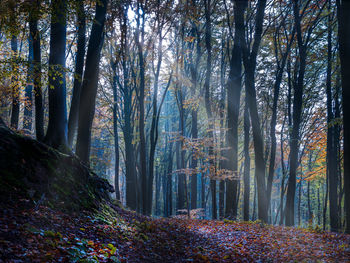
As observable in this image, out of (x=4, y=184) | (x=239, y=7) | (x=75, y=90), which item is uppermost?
(x=239, y=7)

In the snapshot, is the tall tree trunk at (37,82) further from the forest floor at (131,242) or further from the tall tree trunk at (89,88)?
the forest floor at (131,242)

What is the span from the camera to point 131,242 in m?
5.57

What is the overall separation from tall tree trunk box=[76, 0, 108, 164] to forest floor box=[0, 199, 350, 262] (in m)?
3.30

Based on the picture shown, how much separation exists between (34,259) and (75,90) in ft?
20.9

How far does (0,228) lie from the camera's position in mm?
3418

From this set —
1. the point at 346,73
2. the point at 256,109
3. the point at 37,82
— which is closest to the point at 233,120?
the point at 256,109

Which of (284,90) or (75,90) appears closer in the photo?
(75,90)

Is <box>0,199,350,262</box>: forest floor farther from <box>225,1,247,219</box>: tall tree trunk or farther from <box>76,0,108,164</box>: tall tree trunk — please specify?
<box>225,1,247,219</box>: tall tree trunk

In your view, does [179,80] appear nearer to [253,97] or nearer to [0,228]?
[253,97]

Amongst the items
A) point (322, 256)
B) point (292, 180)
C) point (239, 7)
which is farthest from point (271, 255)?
point (239, 7)

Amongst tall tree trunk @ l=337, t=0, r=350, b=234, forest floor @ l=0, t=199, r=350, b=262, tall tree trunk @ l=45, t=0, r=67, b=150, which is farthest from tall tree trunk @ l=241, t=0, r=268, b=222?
tall tree trunk @ l=45, t=0, r=67, b=150

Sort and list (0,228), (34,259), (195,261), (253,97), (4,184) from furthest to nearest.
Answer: (253,97) < (195,261) < (4,184) < (0,228) < (34,259)

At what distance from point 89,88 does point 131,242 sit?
596 cm

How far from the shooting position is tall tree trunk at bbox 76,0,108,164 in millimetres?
8961
